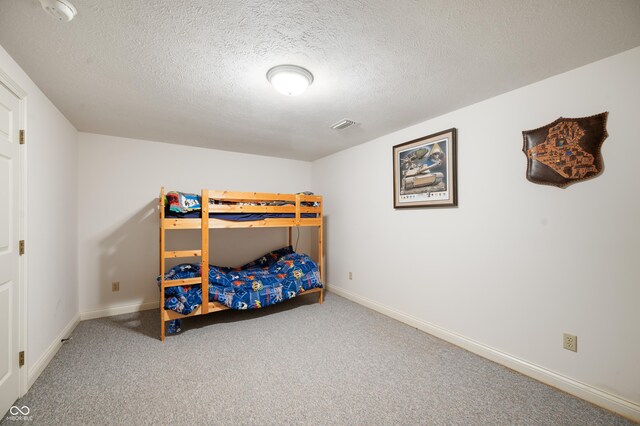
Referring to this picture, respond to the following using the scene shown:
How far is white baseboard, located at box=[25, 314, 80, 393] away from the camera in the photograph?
73.1 inches

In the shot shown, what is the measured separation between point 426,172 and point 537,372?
185 cm

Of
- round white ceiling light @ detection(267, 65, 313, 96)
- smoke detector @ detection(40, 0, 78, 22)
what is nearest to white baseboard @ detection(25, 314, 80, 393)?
smoke detector @ detection(40, 0, 78, 22)

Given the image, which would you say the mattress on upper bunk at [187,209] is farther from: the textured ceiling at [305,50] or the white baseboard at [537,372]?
the white baseboard at [537,372]

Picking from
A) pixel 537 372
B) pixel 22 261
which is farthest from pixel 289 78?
pixel 537 372

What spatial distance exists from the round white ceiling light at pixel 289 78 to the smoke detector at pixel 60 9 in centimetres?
100

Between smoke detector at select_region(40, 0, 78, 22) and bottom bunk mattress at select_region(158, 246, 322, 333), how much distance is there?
85.4 inches

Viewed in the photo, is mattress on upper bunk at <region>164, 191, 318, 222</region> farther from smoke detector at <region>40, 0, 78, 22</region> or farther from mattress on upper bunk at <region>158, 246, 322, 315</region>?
smoke detector at <region>40, 0, 78, 22</region>

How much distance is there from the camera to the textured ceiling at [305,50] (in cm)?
129

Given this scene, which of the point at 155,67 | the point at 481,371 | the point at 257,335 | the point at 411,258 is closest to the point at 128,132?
the point at 155,67

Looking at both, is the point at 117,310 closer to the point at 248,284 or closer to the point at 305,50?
the point at 248,284

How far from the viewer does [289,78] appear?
1.79 m

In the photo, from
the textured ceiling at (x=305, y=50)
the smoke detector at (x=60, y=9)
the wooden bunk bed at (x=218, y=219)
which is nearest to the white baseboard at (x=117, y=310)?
the wooden bunk bed at (x=218, y=219)

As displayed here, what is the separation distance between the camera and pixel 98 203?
3158mm

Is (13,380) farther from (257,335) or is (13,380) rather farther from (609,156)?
(609,156)
